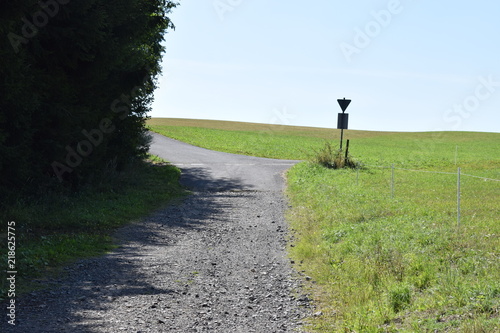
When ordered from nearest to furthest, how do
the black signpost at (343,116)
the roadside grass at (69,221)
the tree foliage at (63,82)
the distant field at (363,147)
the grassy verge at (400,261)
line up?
the grassy verge at (400,261) < the roadside grass at (69,221) < the tree foliage at (63,82) < the black signpost at (343,116) < the distant field at (363,147)

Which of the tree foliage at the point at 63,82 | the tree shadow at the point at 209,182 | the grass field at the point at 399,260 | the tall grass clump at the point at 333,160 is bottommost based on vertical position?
the tree shadow at the point at 209,182

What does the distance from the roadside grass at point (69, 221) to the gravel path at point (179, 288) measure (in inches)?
17.8

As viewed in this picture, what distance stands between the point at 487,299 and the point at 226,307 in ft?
10.7

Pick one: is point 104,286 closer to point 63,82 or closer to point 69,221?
point 69,221

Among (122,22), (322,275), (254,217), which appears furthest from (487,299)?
(122,22)

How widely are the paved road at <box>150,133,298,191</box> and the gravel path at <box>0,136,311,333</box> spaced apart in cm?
1102

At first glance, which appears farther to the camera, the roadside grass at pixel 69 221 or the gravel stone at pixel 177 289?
the roadside grass at pixel 69 221

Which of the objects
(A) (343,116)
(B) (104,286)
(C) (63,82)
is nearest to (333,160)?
(A) (343,116)

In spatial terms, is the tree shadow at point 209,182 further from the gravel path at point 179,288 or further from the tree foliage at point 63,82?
the gravel path at point 179,288

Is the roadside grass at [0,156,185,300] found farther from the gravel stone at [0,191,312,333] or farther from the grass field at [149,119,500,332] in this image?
the grass field at [149,119,500,332]

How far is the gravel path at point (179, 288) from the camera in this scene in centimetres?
655

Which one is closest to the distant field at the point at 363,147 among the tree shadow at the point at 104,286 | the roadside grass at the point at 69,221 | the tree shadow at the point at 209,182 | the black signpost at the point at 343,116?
the black signpost at the point at 343,116

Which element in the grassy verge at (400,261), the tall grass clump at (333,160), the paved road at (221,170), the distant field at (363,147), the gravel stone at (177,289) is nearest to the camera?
the grassy verge at (400,261)

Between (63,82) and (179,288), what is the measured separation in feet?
32.0
